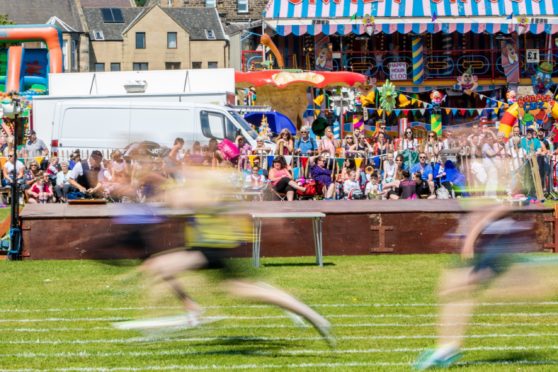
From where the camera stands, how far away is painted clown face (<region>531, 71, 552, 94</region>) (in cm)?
4309

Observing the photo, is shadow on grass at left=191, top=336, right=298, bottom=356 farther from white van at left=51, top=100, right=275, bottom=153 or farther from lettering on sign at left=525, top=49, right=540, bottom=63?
lettering on sign at left=525, top=49, right=540, bottom=63

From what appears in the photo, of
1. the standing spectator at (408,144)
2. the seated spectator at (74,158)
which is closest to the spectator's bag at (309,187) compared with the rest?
the standing spectator at (408,144)

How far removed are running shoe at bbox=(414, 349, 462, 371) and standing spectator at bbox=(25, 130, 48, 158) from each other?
18.3 metres

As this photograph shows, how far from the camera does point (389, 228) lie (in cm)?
1806

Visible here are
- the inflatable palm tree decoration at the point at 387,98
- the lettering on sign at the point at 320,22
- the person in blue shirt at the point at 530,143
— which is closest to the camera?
the person in blue shirt at the point at 530,143

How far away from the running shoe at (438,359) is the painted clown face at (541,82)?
117 feet

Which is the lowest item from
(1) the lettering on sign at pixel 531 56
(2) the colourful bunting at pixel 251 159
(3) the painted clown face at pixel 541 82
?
(2) the colourful bunting at pixel 251 159

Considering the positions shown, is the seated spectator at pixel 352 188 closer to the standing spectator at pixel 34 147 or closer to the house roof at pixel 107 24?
the standing spectator at pixel 34 147

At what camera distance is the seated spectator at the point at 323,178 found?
79.0 feet

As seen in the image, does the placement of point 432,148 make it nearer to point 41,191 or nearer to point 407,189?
point 407,189

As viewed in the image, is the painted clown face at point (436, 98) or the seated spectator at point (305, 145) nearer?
the seated spectator at point (305, 145)

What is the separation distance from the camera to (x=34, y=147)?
26.0 meters

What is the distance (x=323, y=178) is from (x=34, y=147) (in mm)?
6304

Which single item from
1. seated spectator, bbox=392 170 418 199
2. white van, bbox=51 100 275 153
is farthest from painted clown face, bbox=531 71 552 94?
seated spectator, bbox=392 170 418 199
